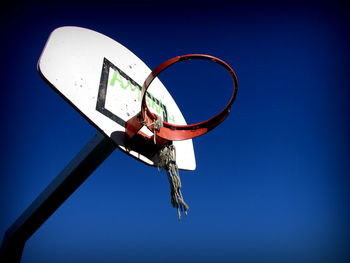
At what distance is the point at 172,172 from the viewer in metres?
1.74

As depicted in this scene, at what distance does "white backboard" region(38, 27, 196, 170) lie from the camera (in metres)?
1.40

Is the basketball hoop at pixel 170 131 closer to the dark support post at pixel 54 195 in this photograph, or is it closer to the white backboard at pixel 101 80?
the white backboard at pixel 101 80

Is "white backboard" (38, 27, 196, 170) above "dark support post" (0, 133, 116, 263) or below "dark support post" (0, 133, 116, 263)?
above

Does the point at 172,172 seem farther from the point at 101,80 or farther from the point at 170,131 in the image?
the point at 101,80

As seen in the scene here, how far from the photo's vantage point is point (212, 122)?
1.75 meters

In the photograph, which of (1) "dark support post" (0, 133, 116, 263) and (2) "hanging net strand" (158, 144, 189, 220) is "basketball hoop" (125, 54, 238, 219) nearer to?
(2) "hanging net strand" (158, 144, 189, 220)

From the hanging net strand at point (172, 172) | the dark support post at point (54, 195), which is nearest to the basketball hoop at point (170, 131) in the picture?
the hanging net strand at point (172, 172)

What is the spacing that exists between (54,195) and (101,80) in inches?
34.4

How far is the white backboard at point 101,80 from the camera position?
1396mm

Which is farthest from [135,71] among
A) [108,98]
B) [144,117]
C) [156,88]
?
[144,117]

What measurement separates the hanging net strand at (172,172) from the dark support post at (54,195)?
0.34 meters

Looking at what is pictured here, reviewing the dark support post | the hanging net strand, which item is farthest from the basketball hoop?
the dark support post

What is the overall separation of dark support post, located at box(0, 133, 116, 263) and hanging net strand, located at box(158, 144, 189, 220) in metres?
0.34

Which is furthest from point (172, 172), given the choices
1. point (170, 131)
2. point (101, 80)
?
point (101, 80)
